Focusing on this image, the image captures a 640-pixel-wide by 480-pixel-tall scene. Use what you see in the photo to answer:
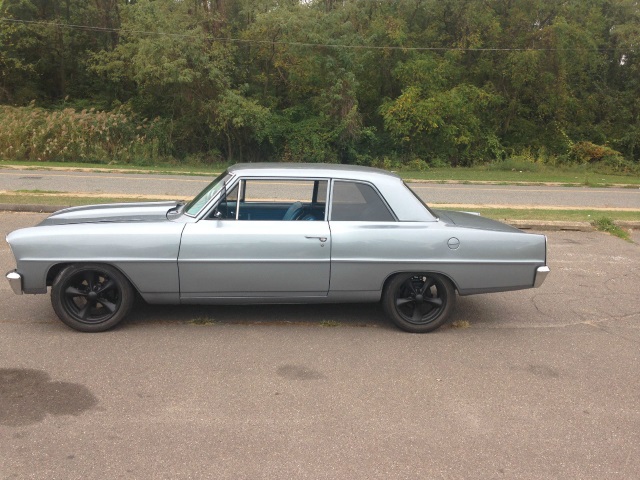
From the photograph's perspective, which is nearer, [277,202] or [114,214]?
[114,214]

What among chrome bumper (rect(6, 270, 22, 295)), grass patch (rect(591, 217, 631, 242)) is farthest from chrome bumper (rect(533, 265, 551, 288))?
grass patch (rect(591, 217, 631, 242))

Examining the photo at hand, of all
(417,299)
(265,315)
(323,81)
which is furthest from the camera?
(323,81)

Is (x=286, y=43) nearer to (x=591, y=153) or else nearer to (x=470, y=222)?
(x=591, y=153)

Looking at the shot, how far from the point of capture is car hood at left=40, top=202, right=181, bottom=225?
229 inches

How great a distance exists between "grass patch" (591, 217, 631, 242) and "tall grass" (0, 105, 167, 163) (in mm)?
20097

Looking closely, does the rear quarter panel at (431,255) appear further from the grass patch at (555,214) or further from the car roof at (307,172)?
the grass patch at (555,214)

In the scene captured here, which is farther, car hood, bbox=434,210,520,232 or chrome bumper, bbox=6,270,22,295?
car hood, bbox=434,210,520,232

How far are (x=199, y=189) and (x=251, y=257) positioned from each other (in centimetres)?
1131

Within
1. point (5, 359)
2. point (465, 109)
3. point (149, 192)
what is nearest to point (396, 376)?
point (5, 359)

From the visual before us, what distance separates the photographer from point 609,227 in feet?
36.8

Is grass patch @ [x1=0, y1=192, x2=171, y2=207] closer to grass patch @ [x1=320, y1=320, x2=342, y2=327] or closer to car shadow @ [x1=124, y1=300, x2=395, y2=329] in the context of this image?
car shadow @ [x1=124, y1=300, x2=395, y2=329]

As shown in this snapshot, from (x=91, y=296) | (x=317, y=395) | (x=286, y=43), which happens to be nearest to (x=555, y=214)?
(x=317, y=395)

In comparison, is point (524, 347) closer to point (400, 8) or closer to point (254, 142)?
point (254, 142)

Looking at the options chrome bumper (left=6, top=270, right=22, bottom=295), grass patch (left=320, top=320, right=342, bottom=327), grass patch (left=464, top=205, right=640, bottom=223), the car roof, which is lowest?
grass patch (left=320, top=320, right=342, bottom=327)
